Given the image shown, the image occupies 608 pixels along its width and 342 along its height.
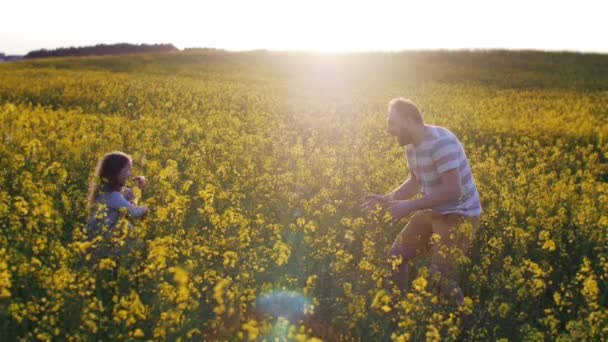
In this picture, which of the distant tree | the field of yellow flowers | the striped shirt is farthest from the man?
the distant tree

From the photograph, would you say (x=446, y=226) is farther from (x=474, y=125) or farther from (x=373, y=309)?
(x=474, y=125)

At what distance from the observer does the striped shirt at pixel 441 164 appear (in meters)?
4.53

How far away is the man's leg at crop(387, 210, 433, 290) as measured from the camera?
496cm

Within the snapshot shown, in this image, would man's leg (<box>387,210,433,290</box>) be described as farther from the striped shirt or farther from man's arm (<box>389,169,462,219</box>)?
man's arm (<box>389,169,462,219</box>)

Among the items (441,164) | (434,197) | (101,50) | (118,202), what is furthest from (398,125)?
(101,50)

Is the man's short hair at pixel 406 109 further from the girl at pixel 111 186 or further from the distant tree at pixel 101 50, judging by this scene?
the distant tree at pixel 101 50

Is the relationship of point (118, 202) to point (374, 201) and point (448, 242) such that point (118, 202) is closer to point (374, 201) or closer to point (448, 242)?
point (374, 201)

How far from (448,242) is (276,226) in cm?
134

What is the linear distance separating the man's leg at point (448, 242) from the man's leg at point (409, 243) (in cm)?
15

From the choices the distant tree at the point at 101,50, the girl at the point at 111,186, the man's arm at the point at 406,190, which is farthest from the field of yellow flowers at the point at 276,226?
the distant tree at the point at 101,50

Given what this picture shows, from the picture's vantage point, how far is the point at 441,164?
452 centimetres

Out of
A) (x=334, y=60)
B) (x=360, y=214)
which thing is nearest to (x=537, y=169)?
(x=360, y=214)

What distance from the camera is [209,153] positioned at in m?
8.59

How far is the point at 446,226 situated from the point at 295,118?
9983 millimetres
